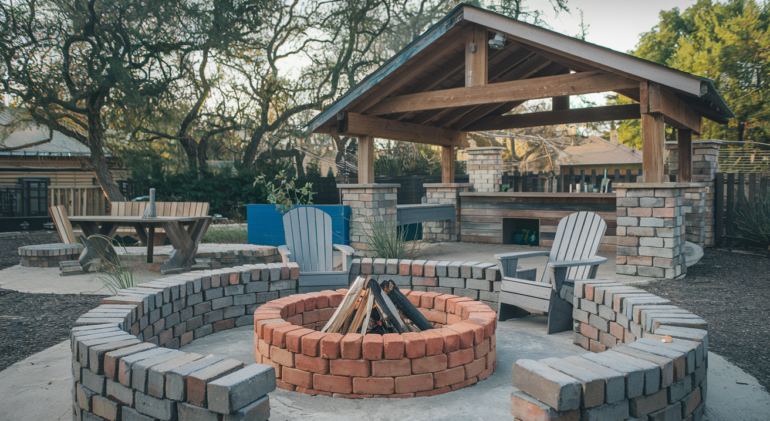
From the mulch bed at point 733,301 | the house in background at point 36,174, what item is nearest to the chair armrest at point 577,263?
the mulch bed at point 733,301

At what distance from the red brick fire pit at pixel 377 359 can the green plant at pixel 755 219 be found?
6827 mm

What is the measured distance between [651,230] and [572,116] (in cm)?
324

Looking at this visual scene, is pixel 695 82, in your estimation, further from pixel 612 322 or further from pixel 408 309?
pixel 408 309

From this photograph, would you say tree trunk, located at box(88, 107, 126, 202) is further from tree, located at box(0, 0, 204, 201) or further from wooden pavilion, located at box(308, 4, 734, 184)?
wooden pavilion, located at box(308, 4, 734, 184)

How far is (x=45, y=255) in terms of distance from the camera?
20.9 feet

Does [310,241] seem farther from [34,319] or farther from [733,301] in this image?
[733,301]

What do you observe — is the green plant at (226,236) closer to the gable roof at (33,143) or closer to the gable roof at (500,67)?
the gable roof at (500,67)

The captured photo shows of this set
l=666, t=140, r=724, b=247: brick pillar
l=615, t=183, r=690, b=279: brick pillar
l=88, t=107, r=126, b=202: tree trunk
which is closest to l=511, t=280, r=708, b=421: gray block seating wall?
l=615, t=183, r=690, b=279: brick pillar

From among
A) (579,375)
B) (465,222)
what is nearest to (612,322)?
(579,375)

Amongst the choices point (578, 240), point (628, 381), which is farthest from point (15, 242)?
point (628, 381)

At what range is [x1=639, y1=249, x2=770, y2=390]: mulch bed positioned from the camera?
2.93 m

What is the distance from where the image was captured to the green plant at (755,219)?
7098 mm

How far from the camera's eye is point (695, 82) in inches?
196

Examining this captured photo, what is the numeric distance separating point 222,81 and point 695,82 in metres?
12.9
